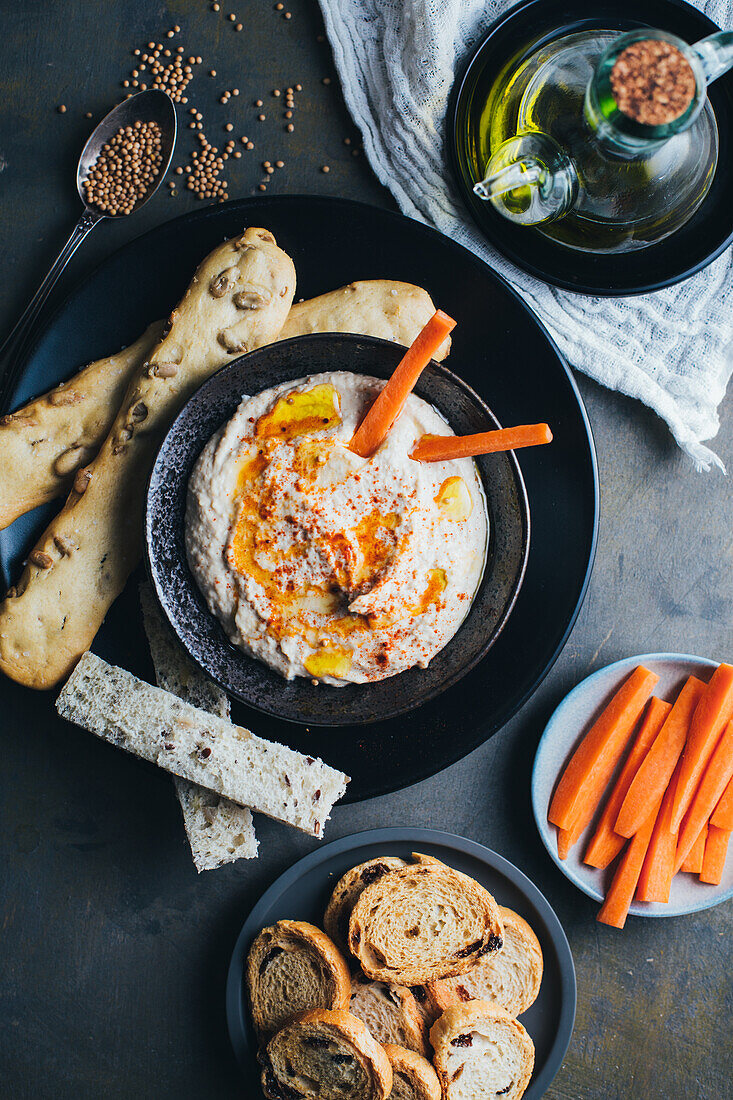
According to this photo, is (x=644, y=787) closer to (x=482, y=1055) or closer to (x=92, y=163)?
(x=482, y=1055)

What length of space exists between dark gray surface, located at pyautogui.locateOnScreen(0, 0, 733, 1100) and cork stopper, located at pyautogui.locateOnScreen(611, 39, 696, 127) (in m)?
0.95

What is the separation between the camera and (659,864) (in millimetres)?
2477

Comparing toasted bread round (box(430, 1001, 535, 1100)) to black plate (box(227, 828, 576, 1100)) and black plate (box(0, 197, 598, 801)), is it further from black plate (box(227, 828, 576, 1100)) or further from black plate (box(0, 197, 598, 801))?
black plate (box(0, 197, 598, 801))

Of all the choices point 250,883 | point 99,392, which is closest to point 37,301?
point 99,392

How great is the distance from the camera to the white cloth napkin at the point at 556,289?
2.35 meters

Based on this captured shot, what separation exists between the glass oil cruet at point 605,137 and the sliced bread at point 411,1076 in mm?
2477

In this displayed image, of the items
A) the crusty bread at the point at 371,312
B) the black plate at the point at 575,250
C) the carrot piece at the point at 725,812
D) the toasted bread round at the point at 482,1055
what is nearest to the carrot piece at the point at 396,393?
the crusty bread at the point at 371,312

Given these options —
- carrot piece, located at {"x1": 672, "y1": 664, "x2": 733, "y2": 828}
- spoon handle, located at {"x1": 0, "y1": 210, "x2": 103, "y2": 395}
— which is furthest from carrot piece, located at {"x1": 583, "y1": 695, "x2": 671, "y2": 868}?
spoon handle, located at {"x1": 0, "y1": 210, "x2": 103, "y2": 395}

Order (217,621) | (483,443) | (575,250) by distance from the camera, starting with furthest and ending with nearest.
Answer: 1. (575,250)
2. (217,621)
3. (483,443)

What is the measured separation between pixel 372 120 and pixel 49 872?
262 cm

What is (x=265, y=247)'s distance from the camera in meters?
2.22

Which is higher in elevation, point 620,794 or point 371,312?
point 371,312

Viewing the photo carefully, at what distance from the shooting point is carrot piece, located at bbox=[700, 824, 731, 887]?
2508 millimetres

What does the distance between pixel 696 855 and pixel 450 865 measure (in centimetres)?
78
